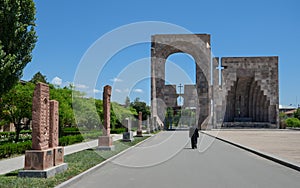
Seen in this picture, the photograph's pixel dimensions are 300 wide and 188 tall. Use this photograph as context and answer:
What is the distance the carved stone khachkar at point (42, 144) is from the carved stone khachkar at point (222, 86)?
41.3m

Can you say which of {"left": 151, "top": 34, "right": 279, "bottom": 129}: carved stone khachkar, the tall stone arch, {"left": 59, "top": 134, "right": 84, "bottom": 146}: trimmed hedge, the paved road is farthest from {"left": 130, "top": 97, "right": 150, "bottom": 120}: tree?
the paved road

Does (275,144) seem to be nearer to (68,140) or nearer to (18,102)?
(68,140)

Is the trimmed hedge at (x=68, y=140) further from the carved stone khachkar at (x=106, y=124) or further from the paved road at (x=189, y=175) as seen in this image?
the paved road at (x=189, y=175)

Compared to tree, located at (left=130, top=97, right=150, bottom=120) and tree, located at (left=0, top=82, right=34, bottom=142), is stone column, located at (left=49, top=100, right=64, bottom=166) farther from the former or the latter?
tree, located at (left=130, top=97, right=150, bottom=120)

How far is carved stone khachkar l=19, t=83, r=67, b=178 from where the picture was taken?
32.5 ft

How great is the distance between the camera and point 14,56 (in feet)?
40.6

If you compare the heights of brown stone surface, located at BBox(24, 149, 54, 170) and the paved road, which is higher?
brown stone surface, located at BBox(24, 149, 54, 170)

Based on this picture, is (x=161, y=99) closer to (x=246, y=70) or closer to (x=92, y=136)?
(x=246, y=70)

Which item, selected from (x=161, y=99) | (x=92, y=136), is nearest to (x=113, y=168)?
(x=92, y=136)

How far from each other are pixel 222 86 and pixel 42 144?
51.8 meters

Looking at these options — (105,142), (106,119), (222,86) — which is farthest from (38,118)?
(222,86)

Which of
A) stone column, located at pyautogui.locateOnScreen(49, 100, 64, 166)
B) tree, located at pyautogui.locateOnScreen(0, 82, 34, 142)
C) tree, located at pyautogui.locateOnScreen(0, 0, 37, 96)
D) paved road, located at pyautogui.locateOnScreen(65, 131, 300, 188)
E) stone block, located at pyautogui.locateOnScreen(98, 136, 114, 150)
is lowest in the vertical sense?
paved road, located at pyautogui.locateOnScreen(65, 131, 300, 188)

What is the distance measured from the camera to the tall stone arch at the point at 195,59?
53875 millimetres

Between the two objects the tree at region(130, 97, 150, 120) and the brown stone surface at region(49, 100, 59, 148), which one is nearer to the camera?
the brown stone surface at region(49, 100, 59, 148)
